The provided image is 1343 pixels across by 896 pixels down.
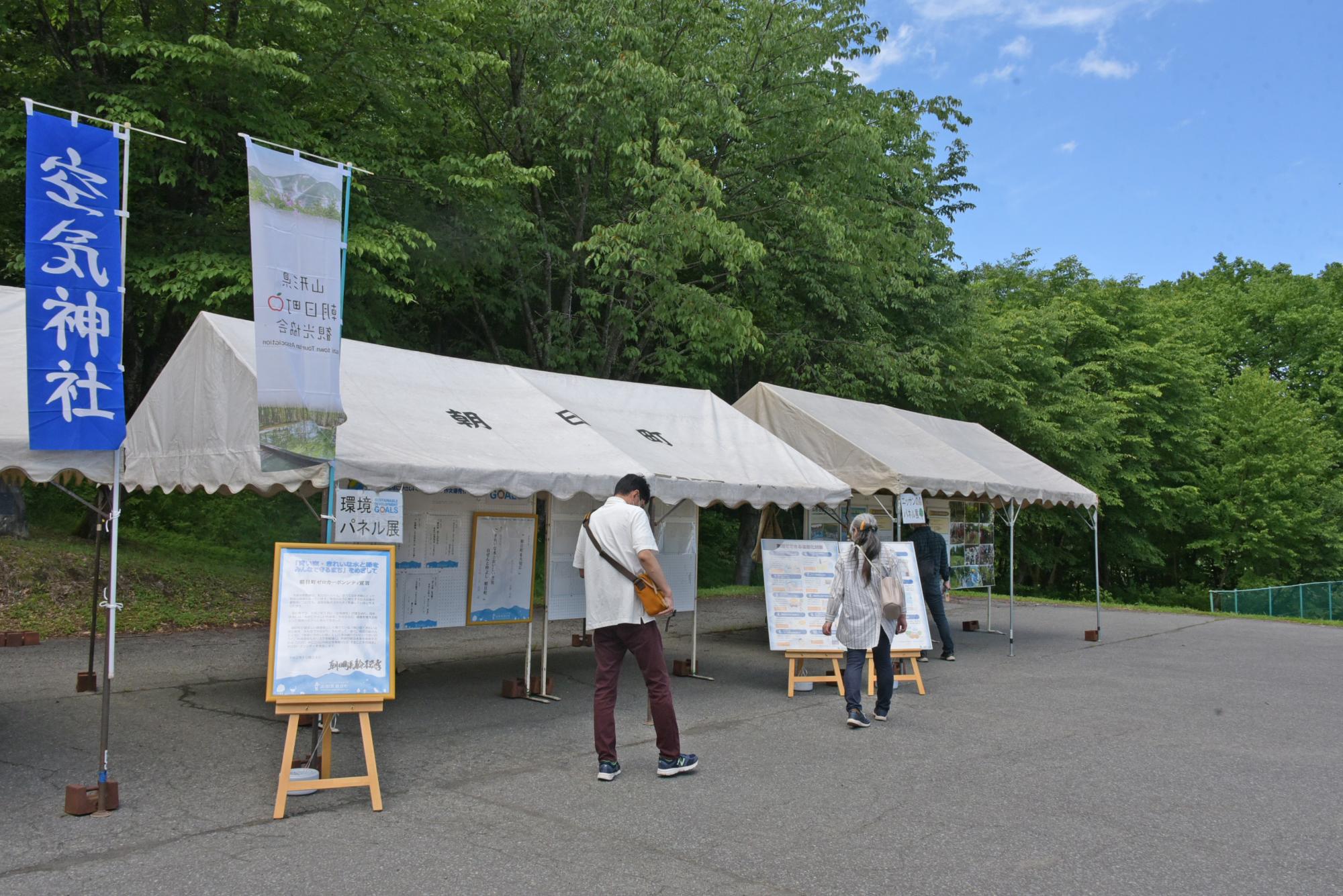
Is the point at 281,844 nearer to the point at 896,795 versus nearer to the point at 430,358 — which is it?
the point at 896,795

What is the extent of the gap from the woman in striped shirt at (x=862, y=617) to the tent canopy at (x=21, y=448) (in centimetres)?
542

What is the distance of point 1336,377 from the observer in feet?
130

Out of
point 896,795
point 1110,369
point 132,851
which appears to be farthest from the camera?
point 1110,369

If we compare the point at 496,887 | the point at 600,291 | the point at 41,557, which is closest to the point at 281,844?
the point at 496,887

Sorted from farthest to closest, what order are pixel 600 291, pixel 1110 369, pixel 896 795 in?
pixel 1110 369, pixel 600 291, pixel 896 795

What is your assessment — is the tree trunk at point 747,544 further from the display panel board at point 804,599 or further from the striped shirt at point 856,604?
the striped shirt at point 856,604

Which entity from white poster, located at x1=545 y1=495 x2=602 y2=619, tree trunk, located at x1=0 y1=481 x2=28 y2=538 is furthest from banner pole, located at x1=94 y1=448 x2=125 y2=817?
tree trunk, located at x1=0 y1=481 x2=28 y2=538

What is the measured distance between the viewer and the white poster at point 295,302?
604 cm

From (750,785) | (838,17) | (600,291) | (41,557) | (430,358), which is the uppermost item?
(838,17)

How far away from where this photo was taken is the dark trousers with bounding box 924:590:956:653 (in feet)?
41.8

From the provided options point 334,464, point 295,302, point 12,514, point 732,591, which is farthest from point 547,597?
point 732,591

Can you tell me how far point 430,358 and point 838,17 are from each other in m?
13.1

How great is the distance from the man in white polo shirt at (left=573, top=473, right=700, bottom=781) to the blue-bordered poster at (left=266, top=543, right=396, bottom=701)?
1.31 m

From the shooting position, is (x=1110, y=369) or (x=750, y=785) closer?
(x=750, y=785)
